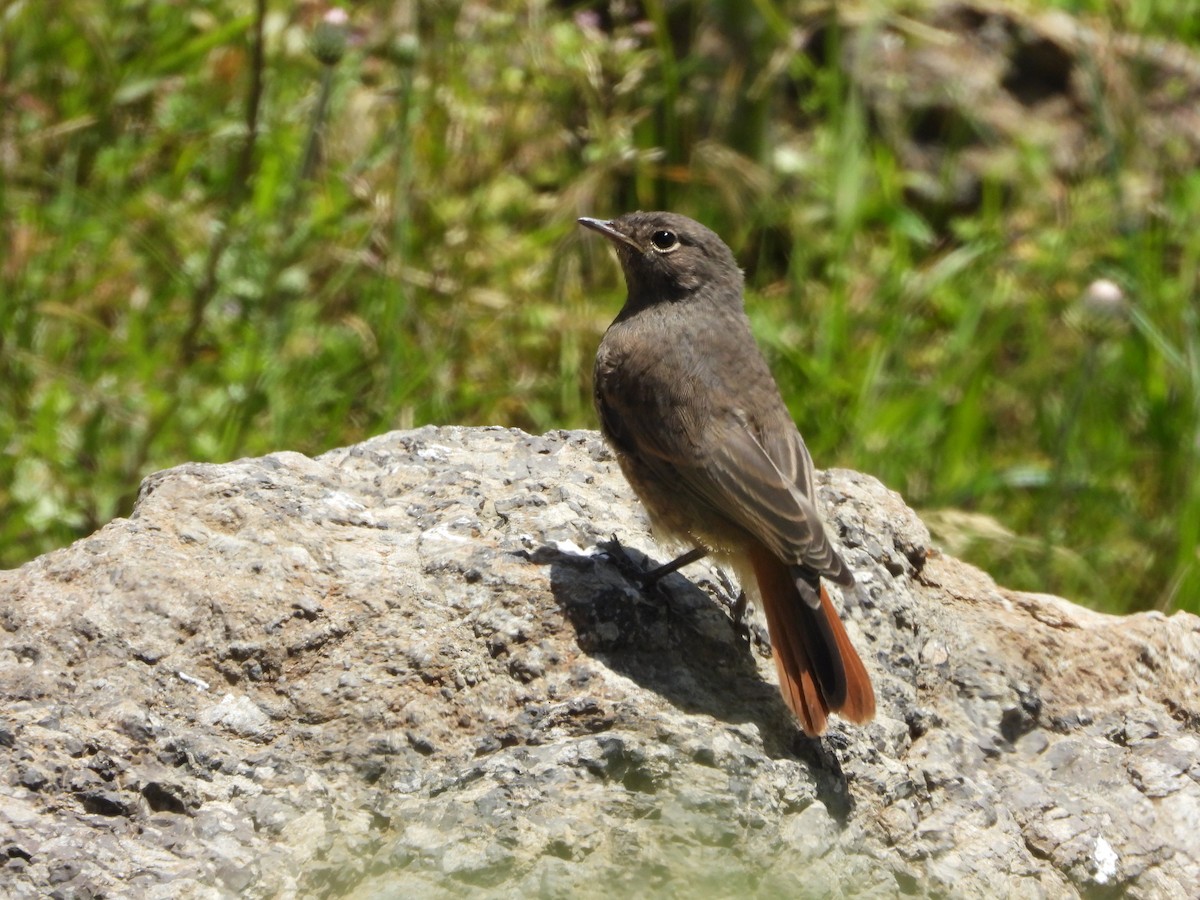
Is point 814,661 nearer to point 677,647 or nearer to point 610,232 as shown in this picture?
point 677,647

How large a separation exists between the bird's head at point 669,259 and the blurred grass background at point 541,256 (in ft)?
3.57

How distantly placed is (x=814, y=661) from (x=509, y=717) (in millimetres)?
690

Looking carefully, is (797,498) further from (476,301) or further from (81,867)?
(476,301)

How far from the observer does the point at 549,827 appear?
9.93 feet

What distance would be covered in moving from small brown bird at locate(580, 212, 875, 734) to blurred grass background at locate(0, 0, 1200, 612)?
4.13 feet

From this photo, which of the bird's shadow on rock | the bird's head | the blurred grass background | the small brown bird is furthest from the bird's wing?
the blurred grass background

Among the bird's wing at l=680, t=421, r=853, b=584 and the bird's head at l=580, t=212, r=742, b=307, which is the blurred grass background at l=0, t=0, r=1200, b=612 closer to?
the bird's head at l=580, t=212, r=742, b=307

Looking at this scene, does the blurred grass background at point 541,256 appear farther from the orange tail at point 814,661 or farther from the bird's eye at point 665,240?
the orange tail at point 814,661

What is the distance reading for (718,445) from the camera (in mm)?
4191

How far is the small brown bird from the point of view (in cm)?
359

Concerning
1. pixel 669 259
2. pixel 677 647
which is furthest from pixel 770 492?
pixel 669 259

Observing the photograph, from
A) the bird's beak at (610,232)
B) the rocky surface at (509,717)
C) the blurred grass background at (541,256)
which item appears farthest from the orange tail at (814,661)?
the blurred grass background at (541,256)

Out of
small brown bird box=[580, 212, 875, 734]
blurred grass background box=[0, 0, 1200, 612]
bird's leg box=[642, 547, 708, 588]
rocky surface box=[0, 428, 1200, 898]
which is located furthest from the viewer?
blurred grass background box=[0, 0, 1200, 612]

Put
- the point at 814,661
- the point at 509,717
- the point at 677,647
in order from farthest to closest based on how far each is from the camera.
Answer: the point at 677,647 → the point at 814,661 → the point at 509,717
